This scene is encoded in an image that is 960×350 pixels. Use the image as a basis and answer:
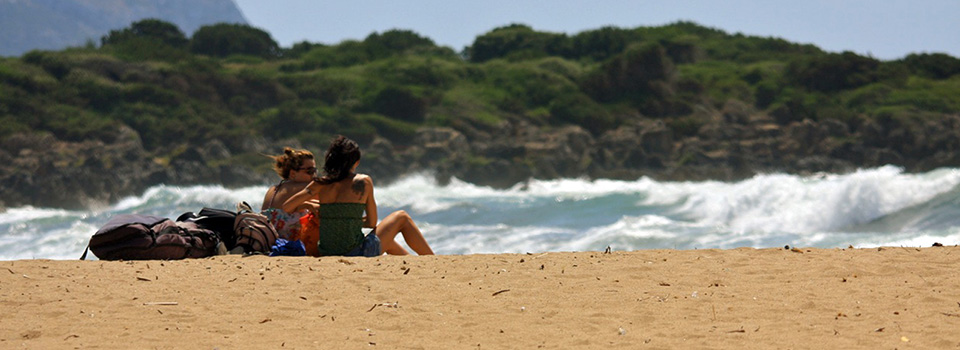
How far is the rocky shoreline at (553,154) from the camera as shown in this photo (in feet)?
111

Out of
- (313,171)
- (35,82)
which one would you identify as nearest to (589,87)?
(35,82)

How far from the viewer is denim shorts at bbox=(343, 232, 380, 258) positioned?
7191 mm

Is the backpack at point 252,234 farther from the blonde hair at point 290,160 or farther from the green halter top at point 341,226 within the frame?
the blonde hair at point 290,160

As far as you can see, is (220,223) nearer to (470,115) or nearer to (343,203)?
(343,203)

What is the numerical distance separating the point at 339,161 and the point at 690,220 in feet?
42.7

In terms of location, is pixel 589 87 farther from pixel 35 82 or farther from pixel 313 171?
pixel 313 171

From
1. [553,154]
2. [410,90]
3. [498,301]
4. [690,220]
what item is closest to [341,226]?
[498,301]

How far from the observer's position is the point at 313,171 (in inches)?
310

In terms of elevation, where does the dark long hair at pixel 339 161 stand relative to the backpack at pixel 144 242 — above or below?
above

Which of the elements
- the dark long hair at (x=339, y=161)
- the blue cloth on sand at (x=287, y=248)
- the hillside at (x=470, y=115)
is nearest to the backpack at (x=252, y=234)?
the blue cloth on sand at (x=287, y=248)

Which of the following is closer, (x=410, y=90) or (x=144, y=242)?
(x=144, y=242)

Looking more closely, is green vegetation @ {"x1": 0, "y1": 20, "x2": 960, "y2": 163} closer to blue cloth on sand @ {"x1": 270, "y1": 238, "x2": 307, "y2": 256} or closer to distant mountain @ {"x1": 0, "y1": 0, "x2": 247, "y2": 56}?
blue cloth on sand @ {"x1": 270, "y1": 238, "x2": 307, "y2": 256}

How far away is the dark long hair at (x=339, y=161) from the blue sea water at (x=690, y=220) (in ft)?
22.1

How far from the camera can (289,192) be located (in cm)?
772
